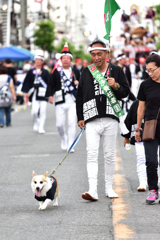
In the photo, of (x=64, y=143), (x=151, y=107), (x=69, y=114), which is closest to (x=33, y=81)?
(x=64, y=143)

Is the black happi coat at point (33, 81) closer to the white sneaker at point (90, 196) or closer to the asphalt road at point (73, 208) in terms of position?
the asphalt road at point (73, 208)

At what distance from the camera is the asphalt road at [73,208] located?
547 cm

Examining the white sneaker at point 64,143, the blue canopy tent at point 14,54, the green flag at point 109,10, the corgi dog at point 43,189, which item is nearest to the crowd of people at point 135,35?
the blue canopy tent at point 14,54

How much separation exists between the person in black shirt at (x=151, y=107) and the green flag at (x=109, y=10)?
2.12 ft

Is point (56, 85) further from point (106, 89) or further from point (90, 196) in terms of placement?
point (90, 196)

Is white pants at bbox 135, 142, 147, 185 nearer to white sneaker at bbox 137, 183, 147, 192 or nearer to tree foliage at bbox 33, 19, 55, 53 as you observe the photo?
white sneaker at bbox 137, 183, 147, 192

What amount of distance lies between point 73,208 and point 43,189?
444 mm

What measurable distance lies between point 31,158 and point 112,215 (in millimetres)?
4857

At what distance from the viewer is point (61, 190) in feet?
25.3

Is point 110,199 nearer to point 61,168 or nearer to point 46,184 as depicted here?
point 46,184

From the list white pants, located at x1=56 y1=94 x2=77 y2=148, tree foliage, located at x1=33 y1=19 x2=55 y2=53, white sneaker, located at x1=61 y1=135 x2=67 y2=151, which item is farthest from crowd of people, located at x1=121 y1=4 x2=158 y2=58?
white pants, located at x1=56 y1=94 x2=77 y2=148

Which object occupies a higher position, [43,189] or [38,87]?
[38,87]

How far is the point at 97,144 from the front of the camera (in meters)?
6.96

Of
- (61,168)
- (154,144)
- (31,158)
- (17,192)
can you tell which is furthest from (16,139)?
(154,144)
